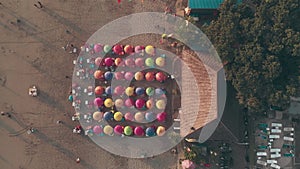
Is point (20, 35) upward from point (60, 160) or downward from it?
upward

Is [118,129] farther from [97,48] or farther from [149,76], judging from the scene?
[97,48]

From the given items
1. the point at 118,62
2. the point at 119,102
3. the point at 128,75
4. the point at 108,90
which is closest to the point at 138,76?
the point at 128,75

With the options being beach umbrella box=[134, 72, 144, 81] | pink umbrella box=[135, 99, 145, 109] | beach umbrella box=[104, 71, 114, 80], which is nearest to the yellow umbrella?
pink umbrella box=[135, 99, 145, 109]

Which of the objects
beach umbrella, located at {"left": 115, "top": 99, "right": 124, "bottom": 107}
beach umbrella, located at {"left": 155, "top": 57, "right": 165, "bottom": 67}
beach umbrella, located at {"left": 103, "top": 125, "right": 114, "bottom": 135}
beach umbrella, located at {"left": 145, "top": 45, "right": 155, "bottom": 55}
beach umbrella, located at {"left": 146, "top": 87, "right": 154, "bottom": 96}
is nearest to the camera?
beach umbrella, located at {"left": 103, "top": 125, "right": 114, "bottom": 135}

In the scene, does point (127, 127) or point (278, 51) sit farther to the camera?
point (127, 127)

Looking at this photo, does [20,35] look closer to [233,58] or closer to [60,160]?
[60,160]

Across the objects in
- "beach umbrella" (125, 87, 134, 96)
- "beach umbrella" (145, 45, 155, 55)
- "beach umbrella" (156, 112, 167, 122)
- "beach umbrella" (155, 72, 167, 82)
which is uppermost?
"beach umbrella" (145, 45, 155, 55)

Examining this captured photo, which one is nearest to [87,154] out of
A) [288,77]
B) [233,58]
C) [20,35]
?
[20,35]

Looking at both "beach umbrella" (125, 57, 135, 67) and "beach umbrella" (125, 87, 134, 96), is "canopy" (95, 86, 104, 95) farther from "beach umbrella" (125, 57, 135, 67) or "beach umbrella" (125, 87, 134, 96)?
"beach umbrella" (125, 57, 135, 67)
